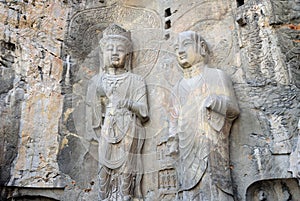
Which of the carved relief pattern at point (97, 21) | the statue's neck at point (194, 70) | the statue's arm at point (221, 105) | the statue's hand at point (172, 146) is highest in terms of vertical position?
the carved relief pattern at point (97, 21)

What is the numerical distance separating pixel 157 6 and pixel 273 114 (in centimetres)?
216

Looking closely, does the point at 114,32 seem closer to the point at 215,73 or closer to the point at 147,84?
the point at 147,84

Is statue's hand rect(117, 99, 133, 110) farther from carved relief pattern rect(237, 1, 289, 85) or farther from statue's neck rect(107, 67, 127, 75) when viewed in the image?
carved relief pattern rect(237, 1, 289, 85)

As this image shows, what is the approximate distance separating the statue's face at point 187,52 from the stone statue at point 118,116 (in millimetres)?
587

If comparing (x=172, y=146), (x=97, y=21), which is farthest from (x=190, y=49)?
(x=97, y=21)

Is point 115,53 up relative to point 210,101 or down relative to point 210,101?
up

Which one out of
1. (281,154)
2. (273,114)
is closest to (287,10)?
(273,114)

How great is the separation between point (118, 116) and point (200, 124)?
3.09 feet

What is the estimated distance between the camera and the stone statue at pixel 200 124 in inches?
148

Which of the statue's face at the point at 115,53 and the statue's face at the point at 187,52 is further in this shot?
the statue's face at the point at 115,53

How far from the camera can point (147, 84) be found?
4.78 metres

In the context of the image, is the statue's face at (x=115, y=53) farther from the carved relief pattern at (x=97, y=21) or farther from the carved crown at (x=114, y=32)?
the carved relief pattern at (x=97, y=21)

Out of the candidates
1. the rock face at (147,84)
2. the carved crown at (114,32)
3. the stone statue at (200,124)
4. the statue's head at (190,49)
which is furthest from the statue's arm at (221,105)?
the carved crown at (114,32)

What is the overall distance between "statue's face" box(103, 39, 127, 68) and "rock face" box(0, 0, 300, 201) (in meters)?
0.25
